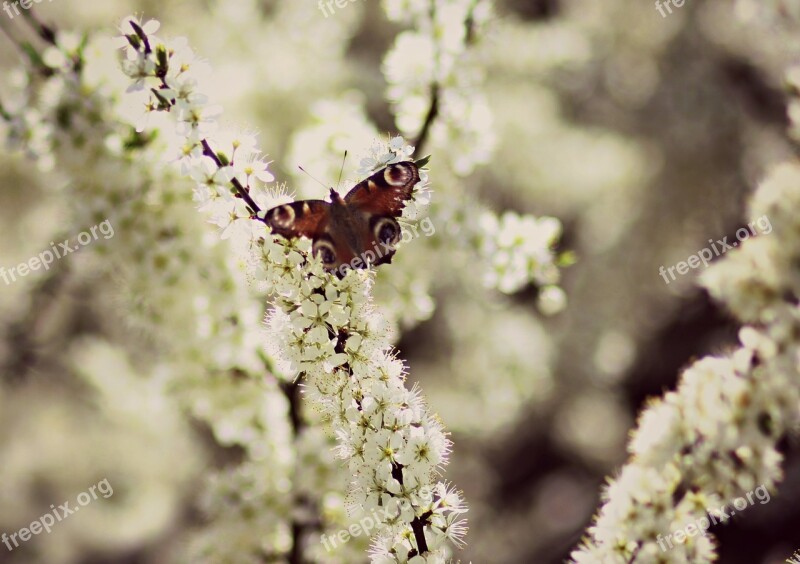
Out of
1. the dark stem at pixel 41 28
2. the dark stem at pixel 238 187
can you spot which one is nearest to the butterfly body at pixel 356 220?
the dark stem at pixel 238 187

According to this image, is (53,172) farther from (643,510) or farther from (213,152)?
(643,510)

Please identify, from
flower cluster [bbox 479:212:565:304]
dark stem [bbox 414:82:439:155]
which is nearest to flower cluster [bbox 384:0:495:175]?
dark stem [bbox 414:82:439:155]

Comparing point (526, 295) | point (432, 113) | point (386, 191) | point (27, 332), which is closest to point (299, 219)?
point (386, 191)

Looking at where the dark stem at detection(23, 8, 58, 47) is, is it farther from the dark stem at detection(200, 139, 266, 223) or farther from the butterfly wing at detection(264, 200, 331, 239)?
the butterfly wing at detection(264, 200, 331, 239)

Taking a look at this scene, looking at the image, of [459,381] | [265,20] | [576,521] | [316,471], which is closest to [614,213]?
[459,381]

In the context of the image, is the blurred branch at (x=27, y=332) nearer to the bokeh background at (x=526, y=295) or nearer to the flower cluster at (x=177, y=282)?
the bokeh background at (x=526, y=295)

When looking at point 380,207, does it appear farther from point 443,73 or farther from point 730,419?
point 730,419
